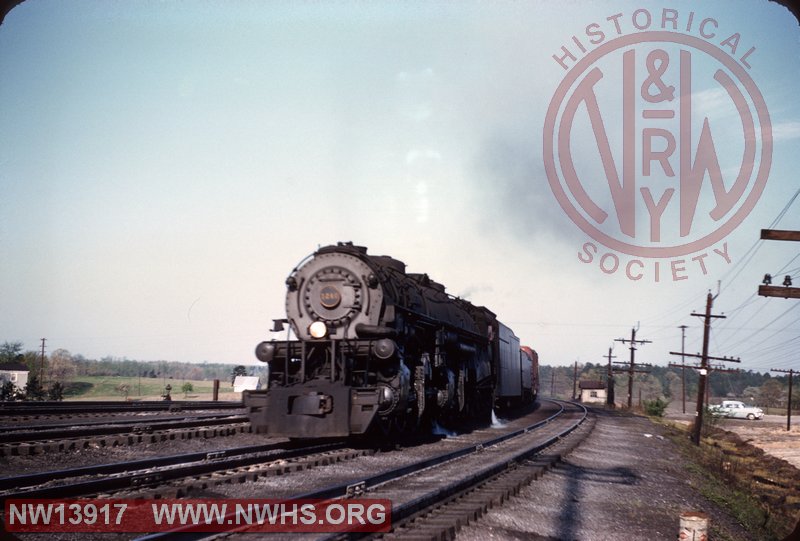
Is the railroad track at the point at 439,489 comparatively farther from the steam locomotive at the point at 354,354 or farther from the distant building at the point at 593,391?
the distant building at the point at 593,391

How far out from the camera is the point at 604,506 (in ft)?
25.1

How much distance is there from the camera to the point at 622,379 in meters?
172

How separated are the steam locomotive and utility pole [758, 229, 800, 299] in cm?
755

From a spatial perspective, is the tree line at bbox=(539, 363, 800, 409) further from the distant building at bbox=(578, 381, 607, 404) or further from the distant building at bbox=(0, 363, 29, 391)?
the distant building at bbox=(0, 363, 29, 391)

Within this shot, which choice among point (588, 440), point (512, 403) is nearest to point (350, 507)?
point (588, 440)

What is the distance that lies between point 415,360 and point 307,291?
8.94 feet

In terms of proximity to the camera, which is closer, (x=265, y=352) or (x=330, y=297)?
(x=265, y=352)

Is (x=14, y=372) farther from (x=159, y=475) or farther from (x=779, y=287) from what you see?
(x=779, y=287)

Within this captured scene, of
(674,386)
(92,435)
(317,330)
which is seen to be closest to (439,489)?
(317,330)

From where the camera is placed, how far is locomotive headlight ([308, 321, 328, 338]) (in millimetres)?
11391

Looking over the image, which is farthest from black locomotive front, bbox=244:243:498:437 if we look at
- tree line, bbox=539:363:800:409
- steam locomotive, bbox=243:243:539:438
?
tree line, bbox=539:363:800:409

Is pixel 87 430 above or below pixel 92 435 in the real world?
above

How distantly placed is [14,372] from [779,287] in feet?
228

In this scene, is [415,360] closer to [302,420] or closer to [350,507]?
[302,420]
